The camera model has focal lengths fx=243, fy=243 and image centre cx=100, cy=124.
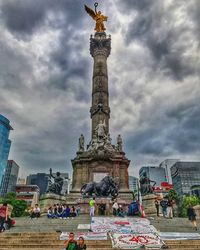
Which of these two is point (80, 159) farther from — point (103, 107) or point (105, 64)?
point (105, 64)

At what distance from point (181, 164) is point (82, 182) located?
87.2 metres

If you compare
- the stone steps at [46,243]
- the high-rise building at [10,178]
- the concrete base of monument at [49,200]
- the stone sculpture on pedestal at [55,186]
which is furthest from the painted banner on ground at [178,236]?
the high-rise building at [10,178]

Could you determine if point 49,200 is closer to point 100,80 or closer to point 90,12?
point 100,80

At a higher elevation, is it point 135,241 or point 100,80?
point 100,80

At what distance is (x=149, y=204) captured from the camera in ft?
75.3

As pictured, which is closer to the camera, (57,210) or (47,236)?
(47,236)

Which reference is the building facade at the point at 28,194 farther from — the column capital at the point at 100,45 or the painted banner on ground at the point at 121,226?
the painted banner on ground at the point at 121,226

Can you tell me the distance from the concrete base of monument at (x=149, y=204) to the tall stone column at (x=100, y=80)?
1019 cm

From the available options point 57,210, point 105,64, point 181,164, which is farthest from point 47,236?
point 181,164

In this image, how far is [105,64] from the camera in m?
36.2

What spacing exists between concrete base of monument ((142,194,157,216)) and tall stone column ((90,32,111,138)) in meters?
10.2

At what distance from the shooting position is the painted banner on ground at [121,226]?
12.6 m

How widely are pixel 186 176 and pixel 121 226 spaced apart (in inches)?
3733

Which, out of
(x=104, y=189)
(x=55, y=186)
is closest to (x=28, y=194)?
(x=55, y=186)
